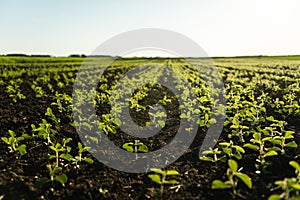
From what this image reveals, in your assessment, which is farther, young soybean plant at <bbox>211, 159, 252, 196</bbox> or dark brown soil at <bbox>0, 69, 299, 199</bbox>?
dark brown soil at <bbox>0, 69, 299, 199</bbox>

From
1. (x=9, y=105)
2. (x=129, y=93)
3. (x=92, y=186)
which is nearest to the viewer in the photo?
(x=92, y=186)

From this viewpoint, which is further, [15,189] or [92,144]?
[92,144]

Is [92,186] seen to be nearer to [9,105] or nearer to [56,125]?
[56,125]

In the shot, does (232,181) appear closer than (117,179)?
Yes

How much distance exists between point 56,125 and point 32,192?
8.04 feet

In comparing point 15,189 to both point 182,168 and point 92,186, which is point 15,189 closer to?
point 92,186

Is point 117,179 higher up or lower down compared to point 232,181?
lower down

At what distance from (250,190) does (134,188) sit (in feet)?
3.75

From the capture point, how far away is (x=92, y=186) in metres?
3.24

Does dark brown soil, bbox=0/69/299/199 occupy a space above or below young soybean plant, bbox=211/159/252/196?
below

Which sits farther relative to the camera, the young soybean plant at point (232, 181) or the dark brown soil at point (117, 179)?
the dark brown soil at point (117, 179)

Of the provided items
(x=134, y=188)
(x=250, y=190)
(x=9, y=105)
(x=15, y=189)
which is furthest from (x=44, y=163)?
(x=9, y=105)

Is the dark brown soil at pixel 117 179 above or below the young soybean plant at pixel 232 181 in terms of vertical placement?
below

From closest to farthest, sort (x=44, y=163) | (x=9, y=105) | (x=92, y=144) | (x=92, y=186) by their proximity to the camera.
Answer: (x=92, y=186) < (x=44, y=163) < (x=92, y=144) < (x=9, y=105)
